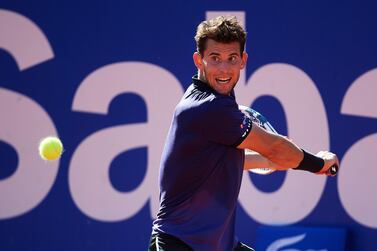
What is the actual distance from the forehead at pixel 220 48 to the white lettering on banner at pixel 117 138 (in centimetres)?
273

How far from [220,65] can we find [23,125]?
3481 mm

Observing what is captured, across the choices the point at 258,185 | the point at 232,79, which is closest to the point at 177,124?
the point at 232,79

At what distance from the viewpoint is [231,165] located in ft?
12.1

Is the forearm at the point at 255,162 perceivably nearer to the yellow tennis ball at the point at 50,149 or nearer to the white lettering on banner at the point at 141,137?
the yellow tennis ball at the point at 50,149

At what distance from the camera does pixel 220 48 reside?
3.76 meters

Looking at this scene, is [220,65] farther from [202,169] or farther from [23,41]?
[23,41]

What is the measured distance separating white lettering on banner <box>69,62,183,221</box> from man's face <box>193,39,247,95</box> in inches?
107

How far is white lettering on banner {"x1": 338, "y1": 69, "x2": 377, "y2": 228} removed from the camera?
6023mm

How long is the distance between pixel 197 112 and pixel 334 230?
2.80 meters

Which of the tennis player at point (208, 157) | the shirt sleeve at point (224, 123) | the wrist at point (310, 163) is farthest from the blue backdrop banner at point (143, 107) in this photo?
the shirt sleeve at point (224, 123)

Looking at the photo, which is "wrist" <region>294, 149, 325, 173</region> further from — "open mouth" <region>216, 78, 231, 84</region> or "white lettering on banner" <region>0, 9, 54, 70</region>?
"white lettering on banner" <region>0, 9, 54, 70</region>

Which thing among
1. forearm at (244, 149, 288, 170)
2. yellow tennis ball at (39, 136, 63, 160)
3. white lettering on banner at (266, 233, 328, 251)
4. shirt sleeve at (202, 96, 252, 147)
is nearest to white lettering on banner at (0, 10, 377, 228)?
white lettering on banner at (266, 233, 328, 251)

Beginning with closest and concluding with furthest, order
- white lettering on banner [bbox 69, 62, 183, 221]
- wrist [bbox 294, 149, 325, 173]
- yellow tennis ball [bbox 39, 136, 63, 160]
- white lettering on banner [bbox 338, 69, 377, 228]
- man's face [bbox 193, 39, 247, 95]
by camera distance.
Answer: man's face [bbox 193, 39, 247, 95] → wrist [bbox 294, 149, 325, 173] → yellow tennis ball [bbox 39, 136, 63, 160] → white lettering on banner [bbox 338, 69, 377, 228] → white lettering on banner [bbox 69, 62, 183, 221]

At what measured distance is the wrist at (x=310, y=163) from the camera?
387 cm
